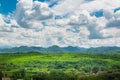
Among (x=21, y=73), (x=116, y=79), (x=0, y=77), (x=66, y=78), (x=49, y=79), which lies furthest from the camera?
(x=21, y=73)

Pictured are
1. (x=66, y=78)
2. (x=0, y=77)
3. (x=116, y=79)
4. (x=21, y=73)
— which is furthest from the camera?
(x=21, y=73)

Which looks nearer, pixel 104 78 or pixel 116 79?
pixel 116 79

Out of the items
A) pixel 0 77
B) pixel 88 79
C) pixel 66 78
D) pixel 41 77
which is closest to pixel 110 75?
pixel 88 79

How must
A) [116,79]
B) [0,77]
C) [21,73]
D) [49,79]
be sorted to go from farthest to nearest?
1. [21,73]
2. [49,79]
3. [116,79]
4. [0,77]

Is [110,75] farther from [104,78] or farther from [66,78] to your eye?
[66,78]

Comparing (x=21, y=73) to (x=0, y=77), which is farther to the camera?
(x=21, y=73)

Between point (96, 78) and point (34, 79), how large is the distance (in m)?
34.5

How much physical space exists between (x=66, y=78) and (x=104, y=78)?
23.5 meters

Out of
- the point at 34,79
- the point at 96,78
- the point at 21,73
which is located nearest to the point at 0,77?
the point at 34,79

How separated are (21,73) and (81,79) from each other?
50.9 m

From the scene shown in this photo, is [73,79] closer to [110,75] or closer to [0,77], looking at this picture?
[110,75]

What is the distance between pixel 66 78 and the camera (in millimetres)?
174500

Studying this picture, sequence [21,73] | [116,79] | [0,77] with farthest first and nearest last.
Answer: [21,73] < [116,79] < [0,77]

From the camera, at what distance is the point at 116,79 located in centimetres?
15350
